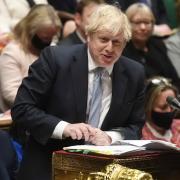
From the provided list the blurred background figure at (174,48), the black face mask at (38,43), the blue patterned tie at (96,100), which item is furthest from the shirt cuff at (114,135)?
the blurred background figure at (174,48)

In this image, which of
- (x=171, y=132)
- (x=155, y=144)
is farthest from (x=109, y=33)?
(x=171, y=132)

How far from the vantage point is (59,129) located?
8.49 feet

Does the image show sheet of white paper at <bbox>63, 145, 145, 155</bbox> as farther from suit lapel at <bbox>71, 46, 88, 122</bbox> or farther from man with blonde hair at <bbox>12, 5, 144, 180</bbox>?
suit lapel at <bbox>71, 46, 88, 122</bbox>

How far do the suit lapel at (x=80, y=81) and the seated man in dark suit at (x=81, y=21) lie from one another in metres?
1.69

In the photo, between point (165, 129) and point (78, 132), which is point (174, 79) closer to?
point (165, 129)

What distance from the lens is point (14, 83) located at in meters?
3.94

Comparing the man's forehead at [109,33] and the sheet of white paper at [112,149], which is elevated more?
the man's forehead at [109,33]

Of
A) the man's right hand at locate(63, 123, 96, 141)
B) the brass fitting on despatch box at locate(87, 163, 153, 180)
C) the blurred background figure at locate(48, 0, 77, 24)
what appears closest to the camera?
the brass fitting on despatch box at locate(87, 163, 153, 180)

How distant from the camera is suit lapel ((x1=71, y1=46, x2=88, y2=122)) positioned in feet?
8.93

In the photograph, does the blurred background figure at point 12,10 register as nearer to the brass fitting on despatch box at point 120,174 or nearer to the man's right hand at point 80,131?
the man's right hand at point 80,131

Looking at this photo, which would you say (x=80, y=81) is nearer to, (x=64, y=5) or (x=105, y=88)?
(x=105, y=88)

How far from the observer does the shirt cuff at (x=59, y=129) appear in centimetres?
258

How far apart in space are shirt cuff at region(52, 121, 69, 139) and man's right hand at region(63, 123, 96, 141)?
0.19ft

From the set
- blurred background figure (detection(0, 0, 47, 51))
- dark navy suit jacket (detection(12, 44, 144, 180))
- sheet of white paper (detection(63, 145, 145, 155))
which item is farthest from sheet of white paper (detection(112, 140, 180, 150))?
blurred background figure (detection(0, 0, 47, 51))
